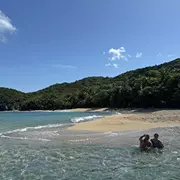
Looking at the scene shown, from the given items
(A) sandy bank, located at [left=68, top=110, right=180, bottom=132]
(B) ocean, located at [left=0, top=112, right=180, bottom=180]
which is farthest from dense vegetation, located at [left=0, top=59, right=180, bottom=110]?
(B) ocean, located at [left=0, top=112, right=180, bottom=180]

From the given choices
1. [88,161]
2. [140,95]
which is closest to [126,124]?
[88,161]

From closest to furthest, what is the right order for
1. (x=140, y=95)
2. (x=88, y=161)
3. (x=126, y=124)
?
(x=88, y=161), (x=126, y=124), (x=140, y=95)

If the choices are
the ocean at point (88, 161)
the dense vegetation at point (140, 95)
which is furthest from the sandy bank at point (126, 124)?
the dense vegetation at point (140, 95)

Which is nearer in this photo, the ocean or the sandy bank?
the ocean

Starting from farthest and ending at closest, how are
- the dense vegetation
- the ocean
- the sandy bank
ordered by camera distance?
the dense vegetation, the sandy bank, the ocean

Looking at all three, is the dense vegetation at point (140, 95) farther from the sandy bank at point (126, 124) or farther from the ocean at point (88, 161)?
the ocean at point (88, 161)

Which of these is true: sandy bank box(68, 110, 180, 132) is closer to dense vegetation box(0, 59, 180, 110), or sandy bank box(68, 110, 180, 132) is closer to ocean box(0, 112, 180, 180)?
ocean box(0, 112, 180, 180)

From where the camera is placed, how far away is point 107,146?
19891mm

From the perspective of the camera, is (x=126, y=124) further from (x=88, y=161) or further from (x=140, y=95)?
(x=140, y=95)

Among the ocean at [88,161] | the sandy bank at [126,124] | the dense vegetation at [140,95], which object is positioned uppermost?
the dense vegetation at [140,95]

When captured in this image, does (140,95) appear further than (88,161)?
Yes

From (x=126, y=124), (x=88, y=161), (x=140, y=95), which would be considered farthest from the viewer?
(x=140, y=95)

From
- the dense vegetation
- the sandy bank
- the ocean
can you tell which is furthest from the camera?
the dense vegetation

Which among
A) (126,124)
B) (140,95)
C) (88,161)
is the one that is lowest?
(88,161)
